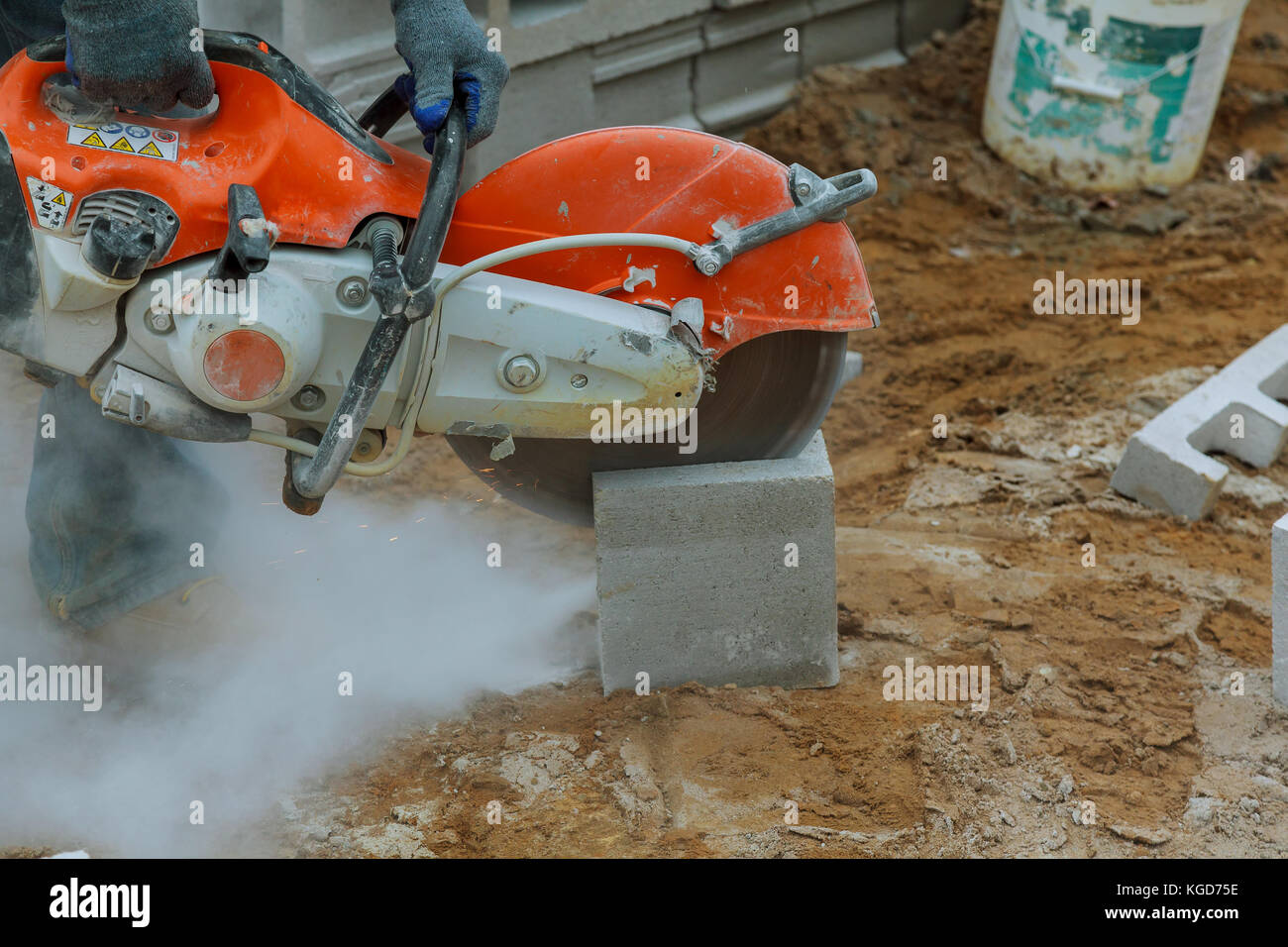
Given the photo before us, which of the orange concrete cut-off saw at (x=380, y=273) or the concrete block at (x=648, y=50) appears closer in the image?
the orange concrete cut-off saw at (x=380, y=273)

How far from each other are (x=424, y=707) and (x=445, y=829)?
428 mm

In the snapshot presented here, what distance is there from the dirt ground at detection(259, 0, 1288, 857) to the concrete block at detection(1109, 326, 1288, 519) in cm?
7

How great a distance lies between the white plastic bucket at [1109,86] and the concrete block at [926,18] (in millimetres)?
713

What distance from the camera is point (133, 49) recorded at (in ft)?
7.11

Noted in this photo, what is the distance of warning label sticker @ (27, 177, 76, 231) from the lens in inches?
88.4

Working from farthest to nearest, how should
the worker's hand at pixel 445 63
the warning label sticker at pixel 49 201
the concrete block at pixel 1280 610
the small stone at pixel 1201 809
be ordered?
the concrete block at pixel 1280 610, the small stone at pixel 1201 809, the worker's hand at pixel 445 63, the warning label sticker at pixel 49 201

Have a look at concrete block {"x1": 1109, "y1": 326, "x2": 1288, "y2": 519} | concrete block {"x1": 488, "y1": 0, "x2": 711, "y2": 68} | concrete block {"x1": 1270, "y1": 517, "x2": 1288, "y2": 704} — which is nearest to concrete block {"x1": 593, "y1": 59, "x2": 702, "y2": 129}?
concrete block {"x1": 488, "y1": 0, "x2": 711, "y2": 68}

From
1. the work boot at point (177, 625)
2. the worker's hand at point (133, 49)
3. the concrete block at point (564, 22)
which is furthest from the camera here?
the concrete block at point (564, 22)

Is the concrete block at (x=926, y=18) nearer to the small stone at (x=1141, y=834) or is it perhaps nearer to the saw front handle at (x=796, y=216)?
the saw front handle at (x=796, y=216)

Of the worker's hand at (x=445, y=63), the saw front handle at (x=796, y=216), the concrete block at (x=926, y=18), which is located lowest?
the concrete block at (x=926, y=18)

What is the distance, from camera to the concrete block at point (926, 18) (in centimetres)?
625

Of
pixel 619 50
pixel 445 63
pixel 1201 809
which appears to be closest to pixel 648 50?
pixel 619 50

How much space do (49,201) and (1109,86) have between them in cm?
433

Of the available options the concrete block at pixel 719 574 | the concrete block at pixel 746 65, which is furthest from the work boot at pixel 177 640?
the concrete block at pixel 746 65
